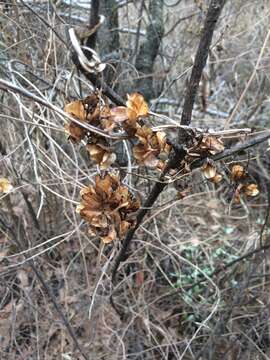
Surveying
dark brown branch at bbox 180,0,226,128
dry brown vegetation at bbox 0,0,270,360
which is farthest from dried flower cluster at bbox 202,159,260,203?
dry brown vegetation at bbox 0,0,270,360

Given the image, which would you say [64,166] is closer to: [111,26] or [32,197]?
[32,197]

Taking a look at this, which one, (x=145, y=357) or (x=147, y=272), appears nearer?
(x=145, y=357)

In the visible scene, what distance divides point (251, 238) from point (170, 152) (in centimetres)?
114

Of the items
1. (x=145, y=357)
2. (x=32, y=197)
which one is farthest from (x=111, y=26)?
(x=145, y=357)

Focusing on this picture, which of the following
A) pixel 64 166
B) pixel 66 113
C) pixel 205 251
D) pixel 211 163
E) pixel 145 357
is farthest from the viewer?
pixel 205 251

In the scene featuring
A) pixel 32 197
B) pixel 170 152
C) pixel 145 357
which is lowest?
pixel 145 357

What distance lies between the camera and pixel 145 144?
87 centimetres

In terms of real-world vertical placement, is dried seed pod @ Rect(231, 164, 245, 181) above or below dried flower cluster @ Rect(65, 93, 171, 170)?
below

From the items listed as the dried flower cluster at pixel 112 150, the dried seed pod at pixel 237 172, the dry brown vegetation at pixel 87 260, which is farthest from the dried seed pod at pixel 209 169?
the dry brown vegetation at pixel 87 260

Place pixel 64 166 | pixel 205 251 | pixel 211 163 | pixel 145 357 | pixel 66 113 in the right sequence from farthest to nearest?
pixel 205 251 → pixel 64 166 → pixel 145 357 → pixel 211 163 → pixel 66 113

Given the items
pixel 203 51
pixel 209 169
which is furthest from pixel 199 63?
pixel 209 169

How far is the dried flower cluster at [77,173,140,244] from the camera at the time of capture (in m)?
0.91

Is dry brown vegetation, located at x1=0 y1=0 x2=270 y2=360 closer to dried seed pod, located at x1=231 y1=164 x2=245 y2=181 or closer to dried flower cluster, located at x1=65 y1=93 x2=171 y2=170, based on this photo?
dried seed pod, located at x1=231 y1=164 x2=245 y2=181

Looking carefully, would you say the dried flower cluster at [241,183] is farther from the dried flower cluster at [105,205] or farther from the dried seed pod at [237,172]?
the dried flower cluster at [105,205]
